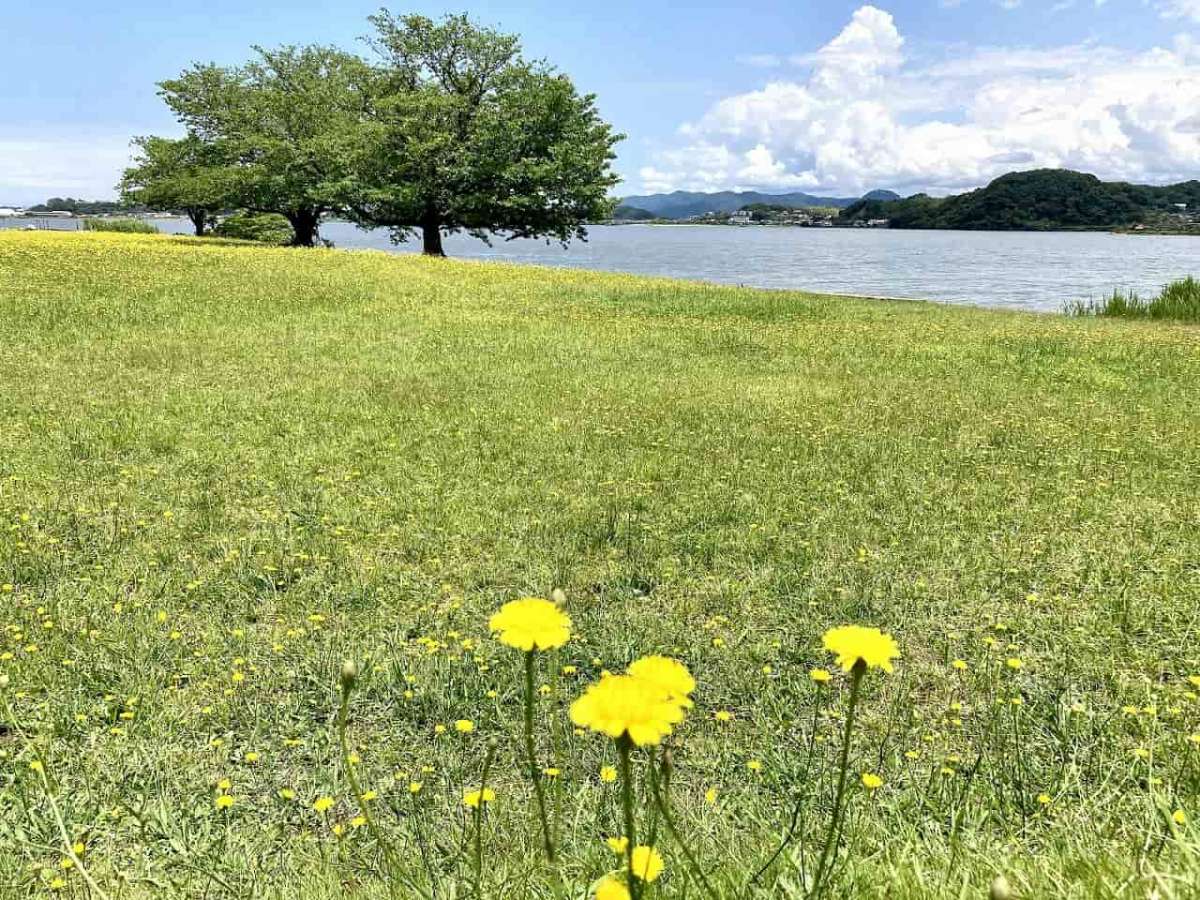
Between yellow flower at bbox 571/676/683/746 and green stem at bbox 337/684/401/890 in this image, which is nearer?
yellow flower at bbox 571/676/683/746

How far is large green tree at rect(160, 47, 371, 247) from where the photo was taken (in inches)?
1313

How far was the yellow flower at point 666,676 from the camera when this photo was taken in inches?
43.0

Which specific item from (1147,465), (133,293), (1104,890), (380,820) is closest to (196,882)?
(380,820)

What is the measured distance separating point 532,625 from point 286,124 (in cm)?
4130

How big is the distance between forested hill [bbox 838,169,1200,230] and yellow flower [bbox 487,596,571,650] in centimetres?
11281

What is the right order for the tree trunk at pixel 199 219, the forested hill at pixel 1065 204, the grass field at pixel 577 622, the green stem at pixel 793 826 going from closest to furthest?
the green stem at pixel 793 826 → the grass field at pixel 577 622 → the tree trunk at pixel 199 219 → the forested hill at pixel 1065 204

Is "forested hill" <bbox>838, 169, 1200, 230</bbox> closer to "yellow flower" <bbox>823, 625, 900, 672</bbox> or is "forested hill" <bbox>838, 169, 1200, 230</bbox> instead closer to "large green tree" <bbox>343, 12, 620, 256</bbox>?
"large green tree" <bbox>343, 12, 620, 256</bbox>

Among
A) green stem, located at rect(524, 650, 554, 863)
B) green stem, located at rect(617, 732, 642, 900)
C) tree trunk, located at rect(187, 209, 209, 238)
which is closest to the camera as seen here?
green stem, located at rect(617, 732, 642, 900)

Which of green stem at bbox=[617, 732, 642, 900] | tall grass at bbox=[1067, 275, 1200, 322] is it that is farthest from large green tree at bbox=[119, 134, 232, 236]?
green stem at bbox=[617, 732, 642, 900]

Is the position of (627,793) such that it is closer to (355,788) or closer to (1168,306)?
(355,788)

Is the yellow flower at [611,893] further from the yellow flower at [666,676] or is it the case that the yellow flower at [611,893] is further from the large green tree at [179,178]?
the large green tree at [179,178]

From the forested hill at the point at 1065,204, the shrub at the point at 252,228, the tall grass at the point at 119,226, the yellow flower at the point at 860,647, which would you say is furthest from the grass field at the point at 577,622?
the forested hill at the point at 1065,204

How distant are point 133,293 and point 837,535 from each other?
15191 mm

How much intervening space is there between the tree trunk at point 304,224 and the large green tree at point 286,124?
5 cm
